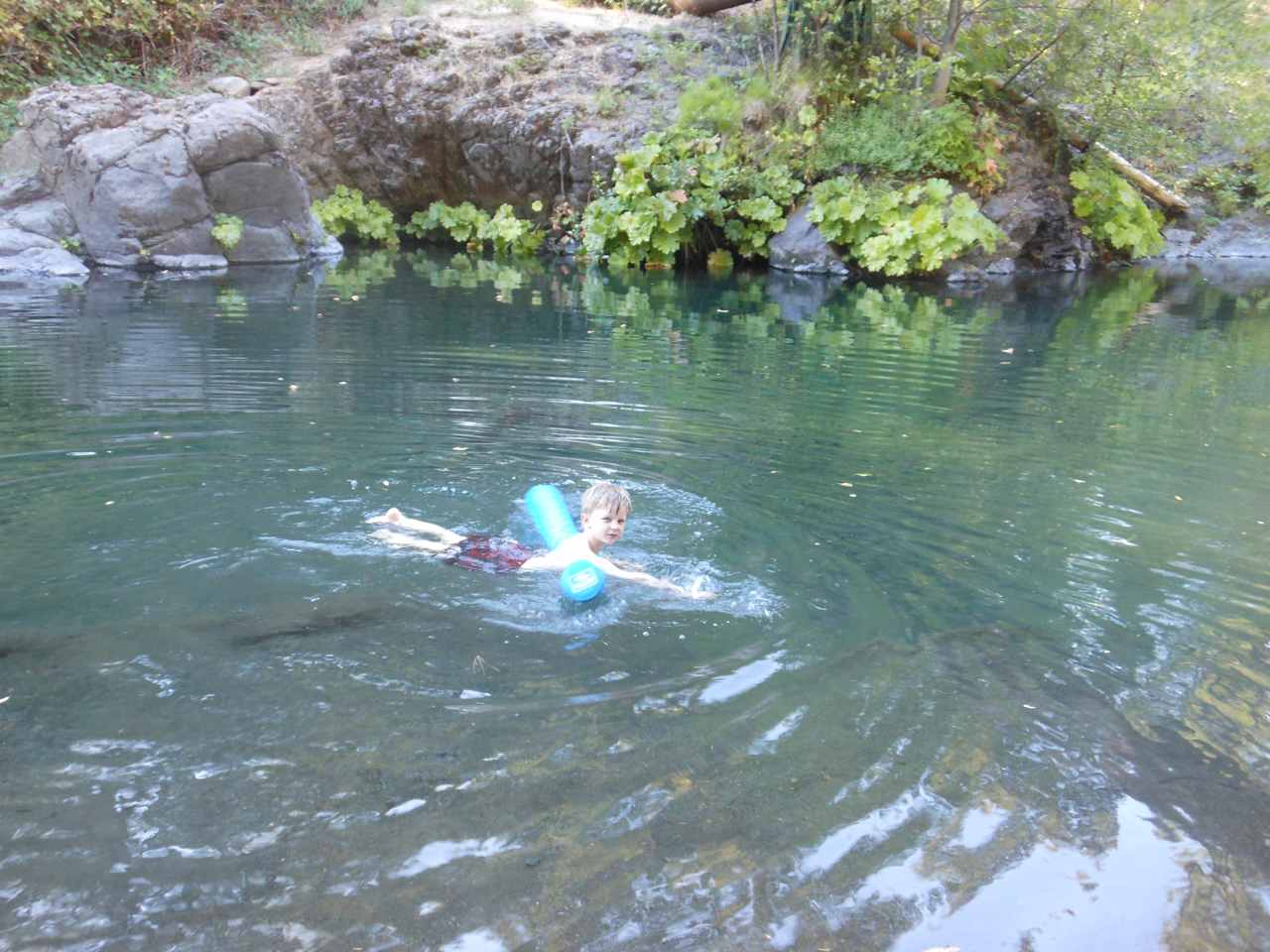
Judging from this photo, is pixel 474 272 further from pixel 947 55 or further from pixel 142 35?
pixel 142 35

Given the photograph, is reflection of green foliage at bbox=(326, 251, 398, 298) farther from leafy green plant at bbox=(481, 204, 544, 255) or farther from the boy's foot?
the boy's foot

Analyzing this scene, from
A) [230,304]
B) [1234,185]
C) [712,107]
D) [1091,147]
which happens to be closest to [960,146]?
[1091,147]

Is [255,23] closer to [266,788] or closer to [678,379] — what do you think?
[678,379]

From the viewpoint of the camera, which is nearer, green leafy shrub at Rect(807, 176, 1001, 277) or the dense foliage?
green leafy shrub at Rect(807, 176, 1001, 277)

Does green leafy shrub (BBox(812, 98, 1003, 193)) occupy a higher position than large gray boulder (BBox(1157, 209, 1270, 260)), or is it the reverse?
green leafy shrub (BBox(812, 98, 1003, 193))

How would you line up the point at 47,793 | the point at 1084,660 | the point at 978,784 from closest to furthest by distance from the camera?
the point at 47,793 → the point at 978,784 → the point at 1084,660

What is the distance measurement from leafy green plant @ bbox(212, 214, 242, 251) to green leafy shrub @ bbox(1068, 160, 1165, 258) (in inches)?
574

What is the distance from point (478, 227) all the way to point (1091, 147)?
12.0 metres

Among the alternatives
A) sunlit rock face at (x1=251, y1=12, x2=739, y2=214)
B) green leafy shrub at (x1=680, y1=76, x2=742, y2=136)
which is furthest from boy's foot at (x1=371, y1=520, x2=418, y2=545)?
sunlit rock face at (x1=251, y1=12, x2=739, y2=214)

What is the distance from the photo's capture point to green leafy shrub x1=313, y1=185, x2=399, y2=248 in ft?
74.4

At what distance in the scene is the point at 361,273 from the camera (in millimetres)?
17422

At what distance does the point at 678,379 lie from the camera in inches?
371

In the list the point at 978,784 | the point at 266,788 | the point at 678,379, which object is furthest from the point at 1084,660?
the point at 678,379

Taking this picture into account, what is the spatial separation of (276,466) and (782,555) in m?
3.14
